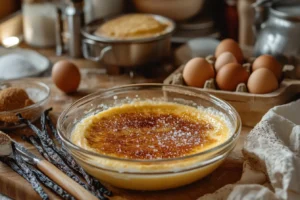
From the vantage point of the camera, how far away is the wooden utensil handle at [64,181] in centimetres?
103

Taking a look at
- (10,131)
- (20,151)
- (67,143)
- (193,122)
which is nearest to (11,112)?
(10,131)

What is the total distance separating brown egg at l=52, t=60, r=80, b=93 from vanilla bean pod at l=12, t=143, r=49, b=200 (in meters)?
0.39

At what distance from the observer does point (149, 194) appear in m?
1.08

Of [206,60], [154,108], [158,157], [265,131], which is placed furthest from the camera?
[206,60]

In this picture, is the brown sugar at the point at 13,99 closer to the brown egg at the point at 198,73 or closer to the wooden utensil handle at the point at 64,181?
the wooden utensil handle at the point at 64,181

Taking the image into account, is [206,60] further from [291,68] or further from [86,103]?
[86,103]

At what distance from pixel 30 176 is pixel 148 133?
0.86 feet

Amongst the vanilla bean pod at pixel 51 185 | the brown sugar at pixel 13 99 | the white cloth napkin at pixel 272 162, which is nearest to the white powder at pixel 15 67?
the brown sugar at pixel 13 99

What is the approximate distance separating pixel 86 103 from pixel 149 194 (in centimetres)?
34

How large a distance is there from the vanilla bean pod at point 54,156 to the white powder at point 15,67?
485 mm

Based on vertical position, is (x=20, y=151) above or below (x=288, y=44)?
below

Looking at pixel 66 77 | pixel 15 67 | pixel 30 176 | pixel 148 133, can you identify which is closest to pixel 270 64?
pixel 148 133

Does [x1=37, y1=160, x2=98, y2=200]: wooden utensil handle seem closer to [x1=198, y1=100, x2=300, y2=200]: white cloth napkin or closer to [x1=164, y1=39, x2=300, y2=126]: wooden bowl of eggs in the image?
[x1=198, y1=100, x2=300, y2=200]: white cloth napkin

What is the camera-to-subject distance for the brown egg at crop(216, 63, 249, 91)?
4.59 feet
